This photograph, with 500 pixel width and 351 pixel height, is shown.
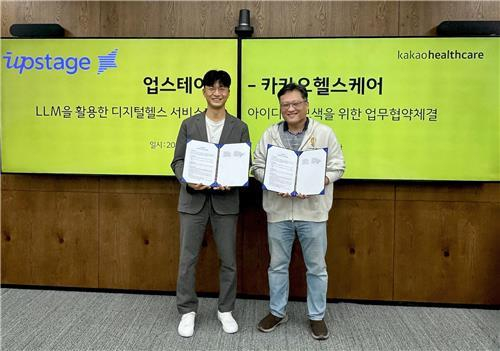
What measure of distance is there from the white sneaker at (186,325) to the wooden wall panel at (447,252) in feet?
5.07

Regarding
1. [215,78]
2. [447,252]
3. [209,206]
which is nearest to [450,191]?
[447,252]

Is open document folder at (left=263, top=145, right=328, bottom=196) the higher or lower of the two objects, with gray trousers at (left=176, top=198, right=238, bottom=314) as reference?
higher

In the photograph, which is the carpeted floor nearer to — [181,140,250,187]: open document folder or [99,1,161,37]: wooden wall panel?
[181,140,250,187]: open document folder

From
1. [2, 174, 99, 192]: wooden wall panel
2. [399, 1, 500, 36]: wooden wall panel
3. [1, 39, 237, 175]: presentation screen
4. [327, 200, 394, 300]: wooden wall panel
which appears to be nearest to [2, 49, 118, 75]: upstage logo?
[1, 39, 237, 175]: presentation screen

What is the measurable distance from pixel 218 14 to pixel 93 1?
97cm

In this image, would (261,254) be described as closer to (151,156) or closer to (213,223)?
(213,223)

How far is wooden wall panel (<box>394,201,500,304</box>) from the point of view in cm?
323

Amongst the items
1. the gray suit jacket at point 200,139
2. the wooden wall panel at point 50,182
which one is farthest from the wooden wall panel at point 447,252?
the wooden wall panel at point 50,182

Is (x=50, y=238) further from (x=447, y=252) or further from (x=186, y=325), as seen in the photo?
(x=447, y=252)

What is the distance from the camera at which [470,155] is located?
308cm

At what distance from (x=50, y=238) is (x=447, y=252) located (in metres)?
3.04

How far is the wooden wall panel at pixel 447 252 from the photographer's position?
10.6 ft

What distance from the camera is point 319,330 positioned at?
272 cm

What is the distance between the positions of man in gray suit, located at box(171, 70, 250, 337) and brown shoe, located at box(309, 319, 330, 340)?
48 centimetres
